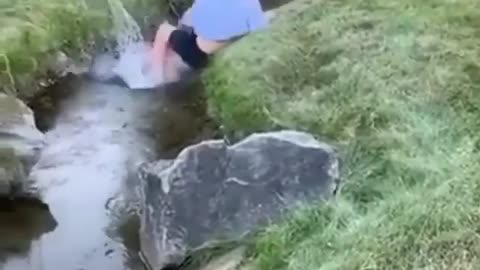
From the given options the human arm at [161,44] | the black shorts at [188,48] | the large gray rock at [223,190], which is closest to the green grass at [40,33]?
the human arm at [161,44]

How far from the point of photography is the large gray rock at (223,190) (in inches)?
163

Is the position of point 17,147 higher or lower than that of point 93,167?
higher

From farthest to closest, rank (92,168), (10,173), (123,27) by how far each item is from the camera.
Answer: (123,27) < (92,168) < (10,173)

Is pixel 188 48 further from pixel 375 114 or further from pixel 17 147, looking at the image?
pixel 375 114

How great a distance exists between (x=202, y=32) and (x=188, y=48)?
15cm

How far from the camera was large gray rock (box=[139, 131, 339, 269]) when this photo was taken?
13.6 feet

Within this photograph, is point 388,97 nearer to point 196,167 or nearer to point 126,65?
point 196,167

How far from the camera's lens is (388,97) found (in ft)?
15.5

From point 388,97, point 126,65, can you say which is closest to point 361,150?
point 388,97

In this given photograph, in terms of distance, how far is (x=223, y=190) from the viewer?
418 cm

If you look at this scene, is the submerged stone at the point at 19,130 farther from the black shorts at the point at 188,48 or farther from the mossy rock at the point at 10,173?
the black shorts at the point at 188,48

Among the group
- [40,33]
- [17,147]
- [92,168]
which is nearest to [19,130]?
[17,147]

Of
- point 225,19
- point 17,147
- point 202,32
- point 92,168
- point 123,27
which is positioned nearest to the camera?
point 17,147

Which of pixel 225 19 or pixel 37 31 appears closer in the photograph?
pixel 225 19
